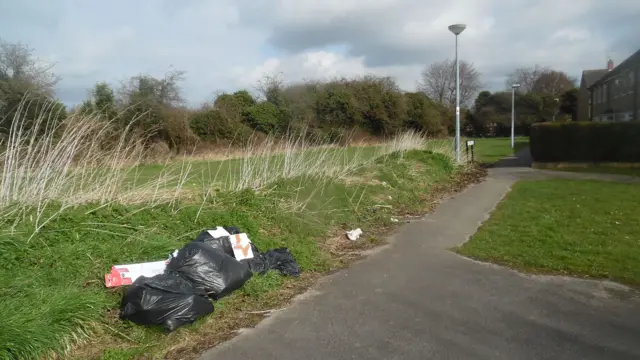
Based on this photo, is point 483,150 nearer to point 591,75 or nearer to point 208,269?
point 208,269

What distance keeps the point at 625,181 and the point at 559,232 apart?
7.95 metres

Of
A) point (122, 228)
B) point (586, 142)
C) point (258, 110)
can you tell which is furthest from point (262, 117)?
point (122, 228)

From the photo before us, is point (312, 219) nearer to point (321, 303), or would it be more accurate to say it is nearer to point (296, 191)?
point (296, 191)

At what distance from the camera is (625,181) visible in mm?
14352

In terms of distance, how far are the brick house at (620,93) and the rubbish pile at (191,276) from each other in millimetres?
27890

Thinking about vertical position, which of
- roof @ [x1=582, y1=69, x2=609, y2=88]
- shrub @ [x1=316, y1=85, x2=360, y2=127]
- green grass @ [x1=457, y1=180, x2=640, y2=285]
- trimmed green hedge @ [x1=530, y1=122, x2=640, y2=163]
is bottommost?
green grass @ [x1=457, y1=180, x2=640, y2=285]

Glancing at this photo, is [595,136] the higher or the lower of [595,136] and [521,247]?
the higher

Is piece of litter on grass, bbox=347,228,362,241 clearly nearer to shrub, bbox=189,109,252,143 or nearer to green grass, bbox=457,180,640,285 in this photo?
green grass, bbox=457,180,640,285

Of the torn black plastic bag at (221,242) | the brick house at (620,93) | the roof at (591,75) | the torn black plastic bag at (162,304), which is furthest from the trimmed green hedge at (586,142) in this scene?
the roof at (591,75)

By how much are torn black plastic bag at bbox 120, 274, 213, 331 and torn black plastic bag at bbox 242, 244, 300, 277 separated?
1.35 meters

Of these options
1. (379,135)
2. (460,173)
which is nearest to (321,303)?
(460,173)

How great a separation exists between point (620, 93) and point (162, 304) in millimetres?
40202

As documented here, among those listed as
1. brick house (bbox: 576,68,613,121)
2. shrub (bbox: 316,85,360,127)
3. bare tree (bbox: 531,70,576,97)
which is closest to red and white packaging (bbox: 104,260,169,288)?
shrub (bbox: 316,85,360,127)

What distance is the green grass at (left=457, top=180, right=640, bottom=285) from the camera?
20.6 ft
